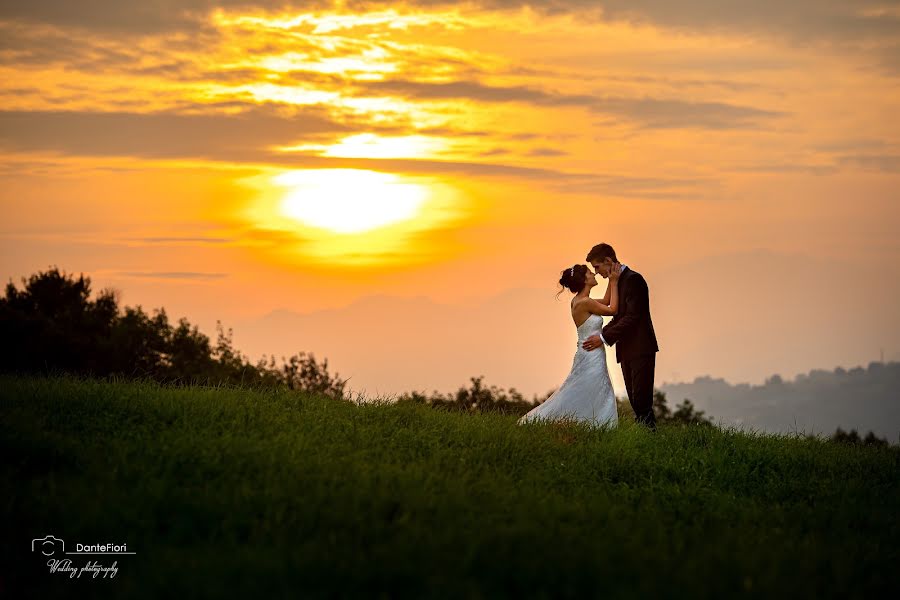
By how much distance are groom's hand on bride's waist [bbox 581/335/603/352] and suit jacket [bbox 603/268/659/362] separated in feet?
1.25

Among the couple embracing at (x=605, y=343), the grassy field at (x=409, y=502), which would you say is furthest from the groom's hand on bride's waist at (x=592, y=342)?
the grassy field at (x=409, y=502)

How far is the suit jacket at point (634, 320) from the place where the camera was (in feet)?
58.0

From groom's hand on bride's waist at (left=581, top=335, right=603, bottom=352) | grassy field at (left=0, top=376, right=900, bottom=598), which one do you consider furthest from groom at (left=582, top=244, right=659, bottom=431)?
grassy field at (left=0, top=376, right=900, bottom=598)

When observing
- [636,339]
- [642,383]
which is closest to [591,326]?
[636,339]

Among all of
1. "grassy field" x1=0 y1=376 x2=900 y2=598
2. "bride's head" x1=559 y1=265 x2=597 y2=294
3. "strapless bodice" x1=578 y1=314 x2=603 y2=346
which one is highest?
"bride's head" x1=559 y1=265 x2=597 y2=294

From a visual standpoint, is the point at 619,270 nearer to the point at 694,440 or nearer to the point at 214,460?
the point at 694,440

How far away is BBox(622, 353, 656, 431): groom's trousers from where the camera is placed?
17.8 metres

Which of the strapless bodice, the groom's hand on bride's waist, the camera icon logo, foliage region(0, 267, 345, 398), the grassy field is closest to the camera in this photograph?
the grassy field

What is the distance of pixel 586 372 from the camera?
18.2m

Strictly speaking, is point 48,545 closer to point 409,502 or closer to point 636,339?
point 409,502

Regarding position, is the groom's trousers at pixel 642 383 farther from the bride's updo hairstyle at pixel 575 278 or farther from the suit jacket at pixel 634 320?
the bride's updo hairstyle at pixel 575 278

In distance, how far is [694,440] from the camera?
17094mm

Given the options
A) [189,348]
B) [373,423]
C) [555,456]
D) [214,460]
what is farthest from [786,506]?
[189,348]

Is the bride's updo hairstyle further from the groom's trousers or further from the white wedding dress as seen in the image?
the groom's trousers
